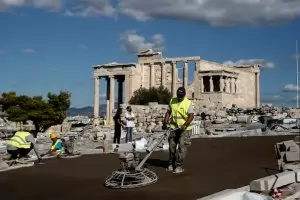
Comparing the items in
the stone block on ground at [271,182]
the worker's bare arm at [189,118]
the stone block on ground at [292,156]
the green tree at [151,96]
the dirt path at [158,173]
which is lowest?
the dirt path at [158,173]

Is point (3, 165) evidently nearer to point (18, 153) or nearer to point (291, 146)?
point (18, 153)

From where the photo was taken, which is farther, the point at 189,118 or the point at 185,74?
the point at 185,74

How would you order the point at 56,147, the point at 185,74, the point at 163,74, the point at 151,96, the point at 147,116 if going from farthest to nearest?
the point at 163,74
the point at 185,74
the point at 151,96
the point at 147,116
the point at 56,147

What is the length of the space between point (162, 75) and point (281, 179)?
3213 inches

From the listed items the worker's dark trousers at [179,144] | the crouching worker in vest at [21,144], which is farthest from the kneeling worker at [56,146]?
the worker's dark trousers at [179,144]

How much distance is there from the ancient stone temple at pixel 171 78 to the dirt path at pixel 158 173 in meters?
69.4

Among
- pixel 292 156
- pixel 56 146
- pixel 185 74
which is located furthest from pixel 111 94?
pixel 292 156

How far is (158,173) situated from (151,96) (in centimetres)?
7222

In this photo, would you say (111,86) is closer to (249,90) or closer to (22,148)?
(249,90)

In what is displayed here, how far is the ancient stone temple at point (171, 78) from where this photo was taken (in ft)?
286

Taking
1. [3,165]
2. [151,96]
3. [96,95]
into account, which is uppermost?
[96,95]

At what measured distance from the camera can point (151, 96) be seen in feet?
274

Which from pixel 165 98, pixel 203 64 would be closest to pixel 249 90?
pixel 203 64

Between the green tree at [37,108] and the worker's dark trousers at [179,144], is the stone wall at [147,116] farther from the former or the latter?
the green tree at [37,108]
